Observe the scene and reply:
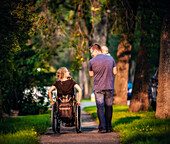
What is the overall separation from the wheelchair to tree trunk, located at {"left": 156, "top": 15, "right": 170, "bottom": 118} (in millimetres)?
2503

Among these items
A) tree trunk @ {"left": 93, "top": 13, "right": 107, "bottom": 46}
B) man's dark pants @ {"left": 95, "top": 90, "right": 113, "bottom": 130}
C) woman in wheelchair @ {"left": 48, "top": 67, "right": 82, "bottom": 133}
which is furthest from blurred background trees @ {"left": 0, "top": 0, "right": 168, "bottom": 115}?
man's dark pants @ {"left": 95, "top": 90, "right": 113, "bottom": 130}

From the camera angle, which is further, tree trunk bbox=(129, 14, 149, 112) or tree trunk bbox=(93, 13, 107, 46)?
tree trunk bbox=(93, 13, 107, 46)

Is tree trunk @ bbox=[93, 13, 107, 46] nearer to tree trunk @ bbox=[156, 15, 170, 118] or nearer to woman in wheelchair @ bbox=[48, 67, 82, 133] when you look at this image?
tree trunk @ bbox=[156, 15, 170, 118]

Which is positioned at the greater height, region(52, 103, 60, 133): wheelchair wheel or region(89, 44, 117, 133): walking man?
region(89, 44, 117, 133): walking man

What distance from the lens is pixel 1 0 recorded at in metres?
7.51

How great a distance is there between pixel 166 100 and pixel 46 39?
5995mm

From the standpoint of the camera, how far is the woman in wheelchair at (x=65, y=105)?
25.6 ft

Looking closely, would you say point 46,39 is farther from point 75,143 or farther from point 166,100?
point 75,143

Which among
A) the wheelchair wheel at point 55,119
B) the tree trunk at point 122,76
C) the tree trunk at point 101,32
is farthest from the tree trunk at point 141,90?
the tree trunk at point 101,32

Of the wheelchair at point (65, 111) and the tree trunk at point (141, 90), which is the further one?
the tree trunk at point (141, 90)

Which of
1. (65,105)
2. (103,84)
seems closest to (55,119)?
(65,105)

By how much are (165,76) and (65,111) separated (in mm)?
2955

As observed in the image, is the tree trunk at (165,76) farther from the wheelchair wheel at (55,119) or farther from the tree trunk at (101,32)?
the tree trunk at (101,32)

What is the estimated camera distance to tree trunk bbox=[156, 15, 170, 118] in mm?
9000
